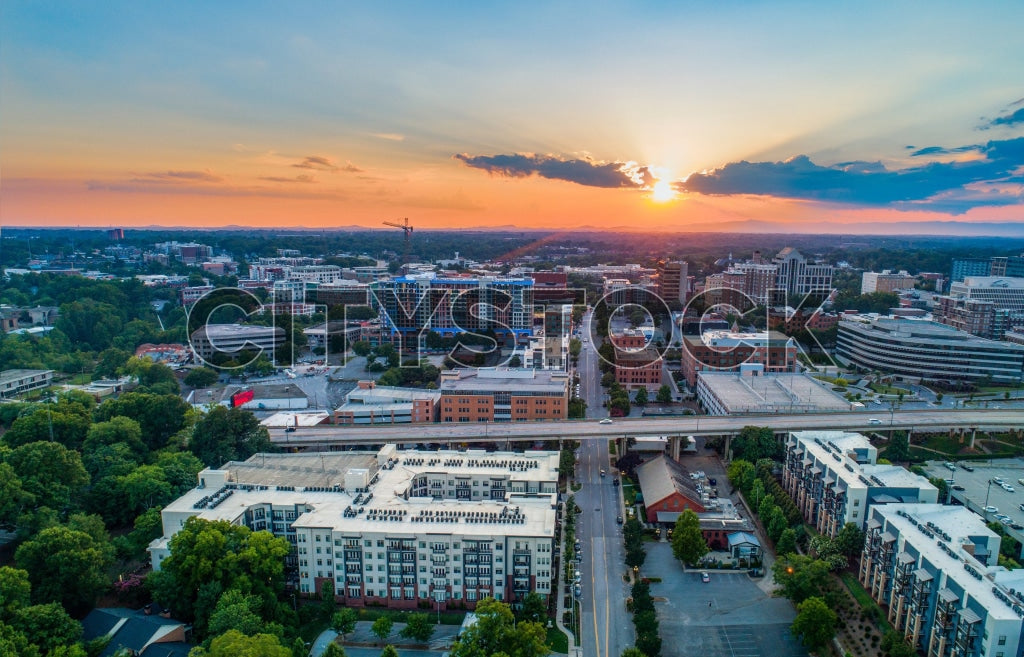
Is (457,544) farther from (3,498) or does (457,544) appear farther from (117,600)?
(3,498)

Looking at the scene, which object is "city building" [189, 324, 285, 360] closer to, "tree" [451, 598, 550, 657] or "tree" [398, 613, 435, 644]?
"tree" [398, 613, 435, 644]

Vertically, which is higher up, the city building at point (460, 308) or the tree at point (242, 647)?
the city building at point (460, 308)

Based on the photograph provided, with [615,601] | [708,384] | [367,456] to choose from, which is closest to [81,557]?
[367,456]

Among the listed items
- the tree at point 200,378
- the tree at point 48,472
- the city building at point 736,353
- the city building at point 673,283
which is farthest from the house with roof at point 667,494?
the city building at point 673,283

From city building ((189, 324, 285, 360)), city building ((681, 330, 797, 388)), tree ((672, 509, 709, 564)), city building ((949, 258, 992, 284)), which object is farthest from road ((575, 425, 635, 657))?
city building ((949, 258, 992, 284))

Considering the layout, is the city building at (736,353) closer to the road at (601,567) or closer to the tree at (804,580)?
the road at (601,567)

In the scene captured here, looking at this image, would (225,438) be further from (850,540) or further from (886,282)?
(886,282)
